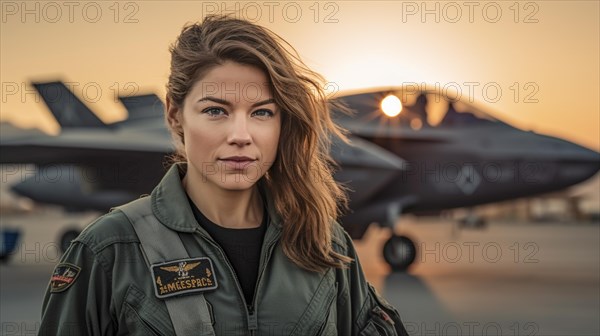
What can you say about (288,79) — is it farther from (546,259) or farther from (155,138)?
(546,259)

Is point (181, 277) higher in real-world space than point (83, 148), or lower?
lower

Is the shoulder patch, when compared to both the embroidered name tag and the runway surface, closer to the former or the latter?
the embroidered name tag

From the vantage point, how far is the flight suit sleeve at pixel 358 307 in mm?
1912

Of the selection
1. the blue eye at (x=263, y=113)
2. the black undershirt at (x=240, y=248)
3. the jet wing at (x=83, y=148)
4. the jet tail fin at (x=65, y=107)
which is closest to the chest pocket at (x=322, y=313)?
the black undershirt at (x=240, y=248)

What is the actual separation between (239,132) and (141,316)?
0.46 metres

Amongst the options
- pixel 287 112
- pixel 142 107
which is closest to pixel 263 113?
pixel 287 112

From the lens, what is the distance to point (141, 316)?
166 centimetres

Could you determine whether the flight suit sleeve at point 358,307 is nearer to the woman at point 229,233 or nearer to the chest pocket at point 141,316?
the woman at point 229,233

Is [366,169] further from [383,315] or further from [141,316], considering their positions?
[141,316]

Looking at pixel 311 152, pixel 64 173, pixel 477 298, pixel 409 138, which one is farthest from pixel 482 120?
pixel 311 152

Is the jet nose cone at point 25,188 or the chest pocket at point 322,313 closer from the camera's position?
the chest pocket at point 322,313

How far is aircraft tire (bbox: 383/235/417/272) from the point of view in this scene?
38.9ft

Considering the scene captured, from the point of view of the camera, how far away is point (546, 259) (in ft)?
52.0


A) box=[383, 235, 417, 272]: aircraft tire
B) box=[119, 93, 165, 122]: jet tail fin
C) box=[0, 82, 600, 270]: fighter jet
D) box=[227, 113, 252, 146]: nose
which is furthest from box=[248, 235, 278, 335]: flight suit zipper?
box=[119, 93, 165, 122]: jet tail fin
